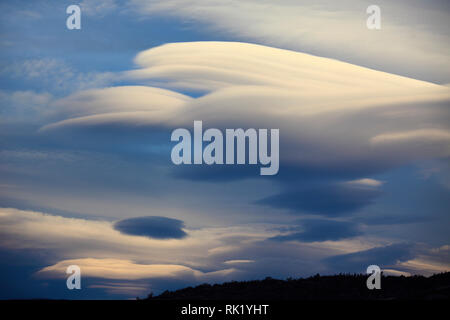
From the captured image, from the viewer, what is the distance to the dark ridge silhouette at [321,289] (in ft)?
113

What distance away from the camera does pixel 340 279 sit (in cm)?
3894

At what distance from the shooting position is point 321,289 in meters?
36.9

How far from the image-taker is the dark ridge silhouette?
34438mm

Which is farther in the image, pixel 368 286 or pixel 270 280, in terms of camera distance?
pixel 270 280
